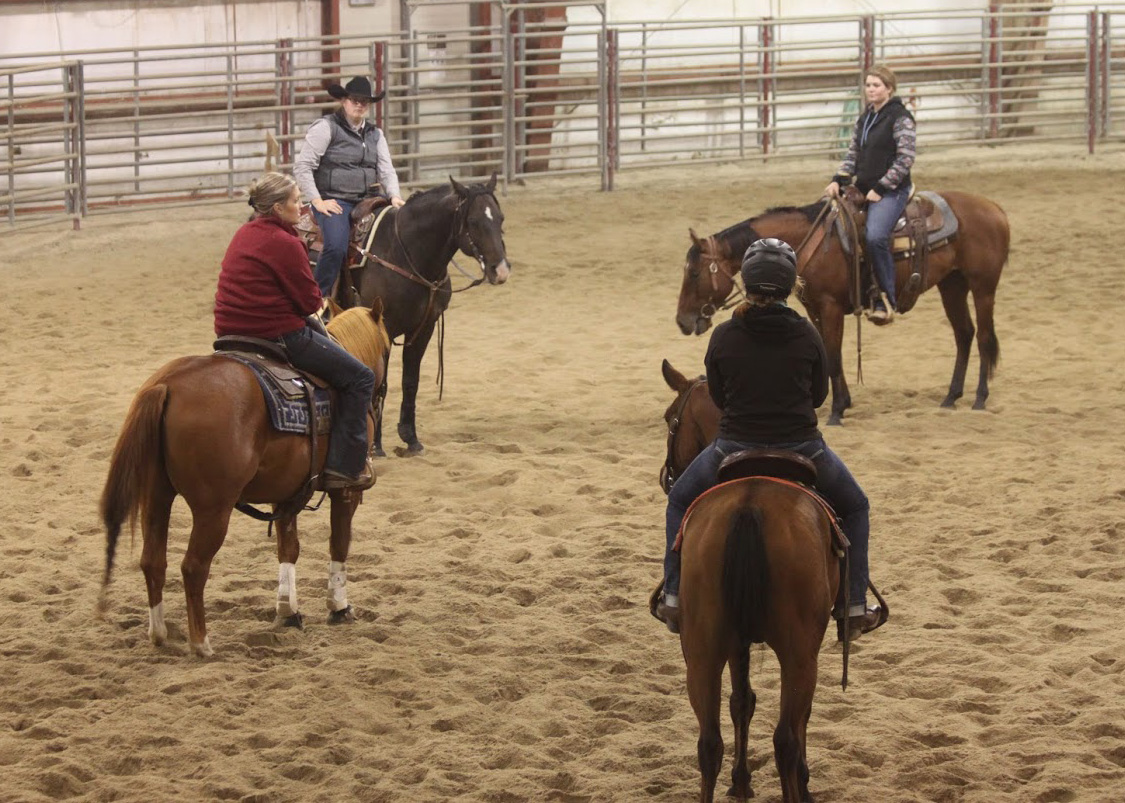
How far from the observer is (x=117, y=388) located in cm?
995

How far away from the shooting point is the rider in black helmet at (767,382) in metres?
4.23

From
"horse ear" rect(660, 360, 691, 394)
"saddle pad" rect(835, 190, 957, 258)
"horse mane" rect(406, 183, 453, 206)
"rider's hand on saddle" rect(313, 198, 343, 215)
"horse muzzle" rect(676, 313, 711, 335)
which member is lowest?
"horse muzzle" rect(676, 313, 711, 335)

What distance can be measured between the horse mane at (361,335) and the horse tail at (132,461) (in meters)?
0.97

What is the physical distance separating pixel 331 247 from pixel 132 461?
3.55 m

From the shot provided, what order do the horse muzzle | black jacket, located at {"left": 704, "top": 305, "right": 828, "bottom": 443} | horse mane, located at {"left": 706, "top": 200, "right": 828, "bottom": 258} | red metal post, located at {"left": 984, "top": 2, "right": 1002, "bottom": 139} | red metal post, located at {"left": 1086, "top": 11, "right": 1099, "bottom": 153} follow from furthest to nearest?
red metal post, located at {"left": 984, "top": 2, "right": 1002, "bottom": 139}, red metal post, located at {"left": 1086, "top": 11, "right": 1099, "bottom": 153}, the horse muzzle, horse mane, located at {"left": 706, "top": 200, "right": 828, "bottom": 258}, black jacket, located at {"left": 704, "top": 305, "right": 828, "bottom": 443}

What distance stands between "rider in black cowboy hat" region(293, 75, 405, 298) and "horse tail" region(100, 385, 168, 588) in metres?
3.41

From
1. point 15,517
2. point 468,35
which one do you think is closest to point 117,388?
point 15,517

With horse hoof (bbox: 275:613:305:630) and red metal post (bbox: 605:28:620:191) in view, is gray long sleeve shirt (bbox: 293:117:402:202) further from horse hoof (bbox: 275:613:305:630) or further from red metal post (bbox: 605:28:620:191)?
red metal post (bbox: 605:28:620:191)

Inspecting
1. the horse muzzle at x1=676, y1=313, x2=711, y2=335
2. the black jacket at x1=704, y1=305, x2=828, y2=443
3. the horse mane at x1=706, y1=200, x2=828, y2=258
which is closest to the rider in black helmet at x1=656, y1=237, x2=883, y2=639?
the black jacket at x1=704, y1=305, x2=828, y2=443

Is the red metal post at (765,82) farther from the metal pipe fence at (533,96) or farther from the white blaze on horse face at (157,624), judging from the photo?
the white blaze on horse face at (157,624)

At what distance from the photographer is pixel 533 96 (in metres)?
17.6

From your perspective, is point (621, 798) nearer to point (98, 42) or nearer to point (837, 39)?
point (98, 42)

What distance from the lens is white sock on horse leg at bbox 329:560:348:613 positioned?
6.00 m

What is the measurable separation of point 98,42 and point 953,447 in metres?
10.6
